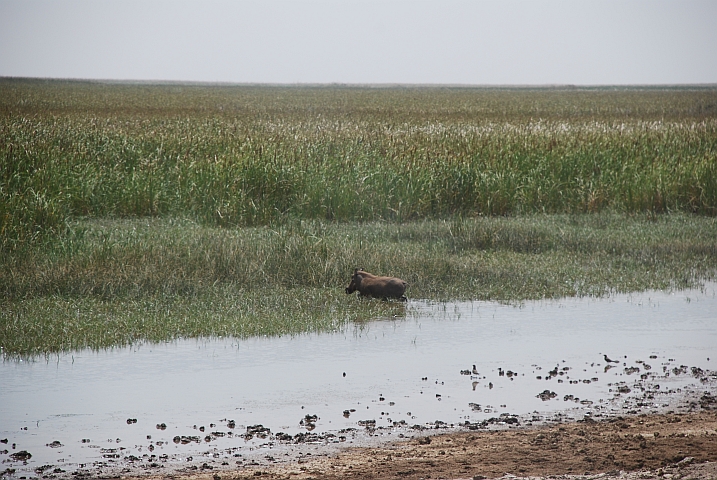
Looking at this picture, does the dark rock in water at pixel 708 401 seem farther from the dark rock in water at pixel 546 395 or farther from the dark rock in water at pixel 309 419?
the dark rock in water at pixel 309 419

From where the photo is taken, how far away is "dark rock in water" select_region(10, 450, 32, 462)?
5117mm

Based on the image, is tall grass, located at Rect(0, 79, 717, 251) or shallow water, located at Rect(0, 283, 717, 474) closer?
shallow water, located at Rect(0, 283, 717, 474)

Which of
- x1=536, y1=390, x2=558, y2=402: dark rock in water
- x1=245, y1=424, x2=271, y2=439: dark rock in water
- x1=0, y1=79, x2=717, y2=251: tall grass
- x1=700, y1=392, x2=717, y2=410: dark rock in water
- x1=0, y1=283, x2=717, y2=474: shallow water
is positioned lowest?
x1=0, y1=283, x2=717, y2=474: shallow water

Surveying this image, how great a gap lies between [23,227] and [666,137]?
643 inches

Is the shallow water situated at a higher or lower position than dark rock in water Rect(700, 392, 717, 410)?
lower

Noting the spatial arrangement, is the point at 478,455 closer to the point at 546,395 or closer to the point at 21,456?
the point at 546,395

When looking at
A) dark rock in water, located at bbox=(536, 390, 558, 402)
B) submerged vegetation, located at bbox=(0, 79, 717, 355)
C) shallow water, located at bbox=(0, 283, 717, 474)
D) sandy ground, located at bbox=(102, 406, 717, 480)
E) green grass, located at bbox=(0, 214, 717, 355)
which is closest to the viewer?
sandy ground, located at bbox=(102, 406, 717, 480)

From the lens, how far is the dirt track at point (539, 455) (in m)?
4.73

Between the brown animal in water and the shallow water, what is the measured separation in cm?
31

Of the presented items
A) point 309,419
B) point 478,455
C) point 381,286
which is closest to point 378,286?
point 381,286

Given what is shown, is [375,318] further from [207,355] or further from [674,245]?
[674,245]

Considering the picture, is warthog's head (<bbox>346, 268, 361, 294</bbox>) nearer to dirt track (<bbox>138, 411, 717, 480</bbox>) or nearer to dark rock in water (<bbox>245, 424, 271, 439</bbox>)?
dark rock in water (<bbox>245, 424, 271, 439</bbox>)

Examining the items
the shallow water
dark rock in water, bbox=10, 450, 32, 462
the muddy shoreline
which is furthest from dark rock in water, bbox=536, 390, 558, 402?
dark rock in water, bbox=10, 450, 32, 462

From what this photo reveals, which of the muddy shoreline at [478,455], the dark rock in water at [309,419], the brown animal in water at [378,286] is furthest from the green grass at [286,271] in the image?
the muddy shoreline at [478,455]
